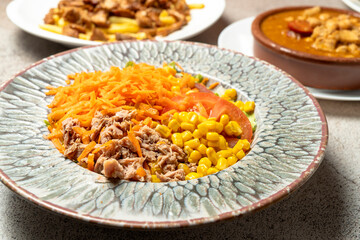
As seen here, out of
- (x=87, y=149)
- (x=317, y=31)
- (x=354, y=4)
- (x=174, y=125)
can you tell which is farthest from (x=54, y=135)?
(x=354, y=4)

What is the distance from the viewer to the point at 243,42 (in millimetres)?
4648

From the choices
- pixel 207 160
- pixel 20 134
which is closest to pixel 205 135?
pixel 207 160

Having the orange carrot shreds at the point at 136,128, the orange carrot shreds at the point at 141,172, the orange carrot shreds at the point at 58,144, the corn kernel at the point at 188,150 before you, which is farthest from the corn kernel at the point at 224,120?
the orange carrot shreds at the point at 58,144

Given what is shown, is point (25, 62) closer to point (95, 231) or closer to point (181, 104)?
point (181, 104)

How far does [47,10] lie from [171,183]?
12.1 feet

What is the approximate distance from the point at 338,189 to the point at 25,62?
3410 mm

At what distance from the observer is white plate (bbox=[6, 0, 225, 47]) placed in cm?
416

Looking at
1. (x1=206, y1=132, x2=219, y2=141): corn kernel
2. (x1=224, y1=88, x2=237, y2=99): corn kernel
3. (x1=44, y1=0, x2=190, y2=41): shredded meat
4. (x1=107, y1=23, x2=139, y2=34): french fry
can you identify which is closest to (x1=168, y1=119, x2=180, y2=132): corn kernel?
(x1=206, y1=132, x2=219, y2=141): corn kernel

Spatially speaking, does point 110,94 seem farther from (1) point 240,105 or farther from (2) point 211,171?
(1) point 240,105

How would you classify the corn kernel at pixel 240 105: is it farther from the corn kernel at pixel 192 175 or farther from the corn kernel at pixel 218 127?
the corn kernel at pixel 192 175

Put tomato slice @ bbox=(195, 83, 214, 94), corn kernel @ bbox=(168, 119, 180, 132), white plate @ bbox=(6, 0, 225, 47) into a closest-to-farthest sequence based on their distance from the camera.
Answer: corn kernel @ bbox=(168, 119, 180, 132) < tomato slice @ bbox=(195, 83, 214, 94) < white plate @ bbox=(6, 0, 225, 47)

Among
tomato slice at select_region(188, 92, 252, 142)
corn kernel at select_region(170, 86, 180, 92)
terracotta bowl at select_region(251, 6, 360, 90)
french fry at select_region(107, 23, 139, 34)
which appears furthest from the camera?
french fry at select_region(107, 23, 139, 34)

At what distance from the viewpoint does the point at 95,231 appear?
240 centimetres

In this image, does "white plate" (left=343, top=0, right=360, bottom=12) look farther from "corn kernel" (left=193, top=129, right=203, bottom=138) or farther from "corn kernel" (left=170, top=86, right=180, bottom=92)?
"corn kernel" (left=193, top=129, right=203, bottom=138)
